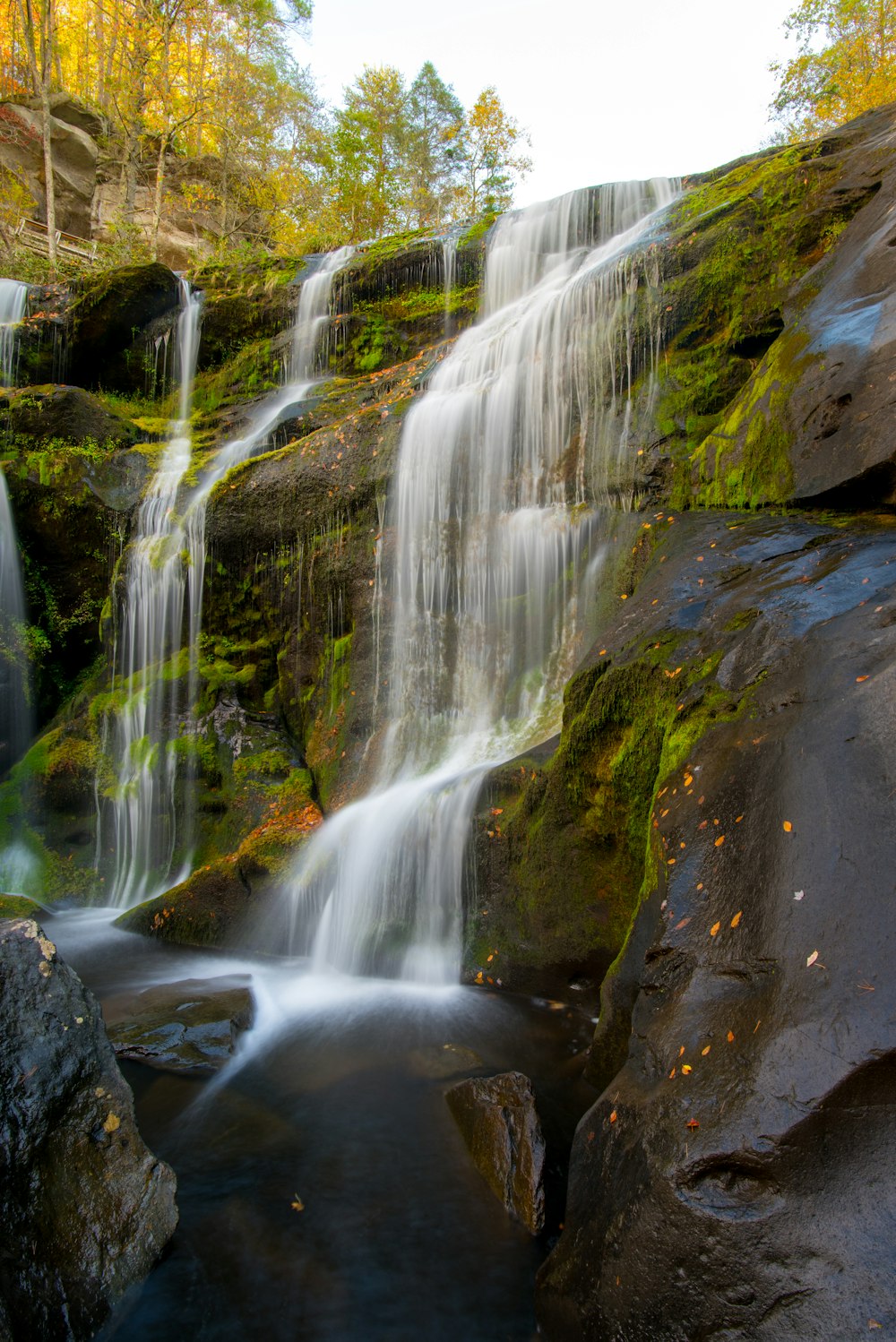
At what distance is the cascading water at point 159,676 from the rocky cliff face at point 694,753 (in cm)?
34

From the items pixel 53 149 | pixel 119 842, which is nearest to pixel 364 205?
pixel 53 149

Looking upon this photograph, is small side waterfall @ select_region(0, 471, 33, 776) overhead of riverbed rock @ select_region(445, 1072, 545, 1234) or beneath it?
overhead

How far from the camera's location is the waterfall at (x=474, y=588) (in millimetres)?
6266

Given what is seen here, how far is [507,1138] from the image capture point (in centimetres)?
347

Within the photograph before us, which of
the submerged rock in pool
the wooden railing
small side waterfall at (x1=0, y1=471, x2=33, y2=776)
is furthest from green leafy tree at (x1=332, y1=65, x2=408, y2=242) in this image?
the submerged rock in pool

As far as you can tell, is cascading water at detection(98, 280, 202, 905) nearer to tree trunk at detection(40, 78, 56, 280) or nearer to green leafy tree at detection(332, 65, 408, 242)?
tree trunk at detection(40, 78, 56, 280)

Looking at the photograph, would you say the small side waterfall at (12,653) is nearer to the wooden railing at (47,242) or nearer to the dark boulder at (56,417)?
the dark boulder at (56,417)

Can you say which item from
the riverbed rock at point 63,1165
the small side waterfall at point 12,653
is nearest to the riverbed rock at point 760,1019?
the riverbed rock at point 63,1165

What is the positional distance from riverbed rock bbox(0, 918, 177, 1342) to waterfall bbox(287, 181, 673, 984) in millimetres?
3147

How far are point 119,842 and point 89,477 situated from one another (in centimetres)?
577

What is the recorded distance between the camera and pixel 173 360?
1498 centimetres

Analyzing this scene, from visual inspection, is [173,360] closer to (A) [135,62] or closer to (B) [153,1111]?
(A) [135,62]

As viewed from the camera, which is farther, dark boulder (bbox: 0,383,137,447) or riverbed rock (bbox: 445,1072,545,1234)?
dark boulder (bbox: 0,383,137,447)

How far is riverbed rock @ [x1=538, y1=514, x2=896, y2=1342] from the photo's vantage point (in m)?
2.07
